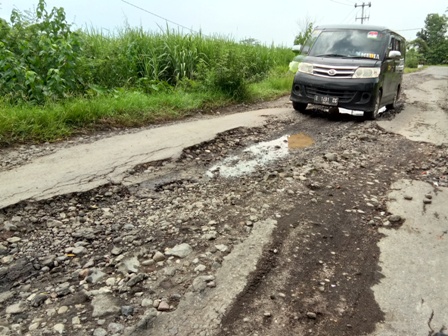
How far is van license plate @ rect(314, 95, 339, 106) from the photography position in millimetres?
7242

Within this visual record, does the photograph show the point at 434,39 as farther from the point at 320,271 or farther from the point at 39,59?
the point at 320,271

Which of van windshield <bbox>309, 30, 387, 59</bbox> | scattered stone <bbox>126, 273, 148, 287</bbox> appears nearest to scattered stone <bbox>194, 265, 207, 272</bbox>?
scattered stone <bbox>126, 273, 148, 287</bbox>

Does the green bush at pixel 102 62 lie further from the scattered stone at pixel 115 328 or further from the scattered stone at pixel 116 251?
the scattered stone at pixel 115 328

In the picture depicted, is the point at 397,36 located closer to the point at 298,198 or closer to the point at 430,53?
the point at 298,198

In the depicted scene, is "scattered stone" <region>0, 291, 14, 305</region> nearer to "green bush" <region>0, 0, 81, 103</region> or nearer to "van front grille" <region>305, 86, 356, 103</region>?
"green bush" <region>0, 0, 81, 103</region>

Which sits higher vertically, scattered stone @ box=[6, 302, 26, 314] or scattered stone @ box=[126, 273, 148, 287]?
scattered stone @ box=[6, 302, 26, 314]

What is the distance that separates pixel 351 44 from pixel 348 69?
87 centimetres

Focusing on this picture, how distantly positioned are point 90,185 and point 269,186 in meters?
1.85

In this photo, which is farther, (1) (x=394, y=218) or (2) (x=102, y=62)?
(2) (x=102, y=62)

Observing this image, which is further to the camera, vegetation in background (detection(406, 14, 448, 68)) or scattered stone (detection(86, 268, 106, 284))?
vegetation in background (detection(406, 14, 448, 68))

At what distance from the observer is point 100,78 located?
7848 mm

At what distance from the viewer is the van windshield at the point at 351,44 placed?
297 inches

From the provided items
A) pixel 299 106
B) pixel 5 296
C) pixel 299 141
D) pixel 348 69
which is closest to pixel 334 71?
pixel 348 69

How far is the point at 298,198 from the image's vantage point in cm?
378
